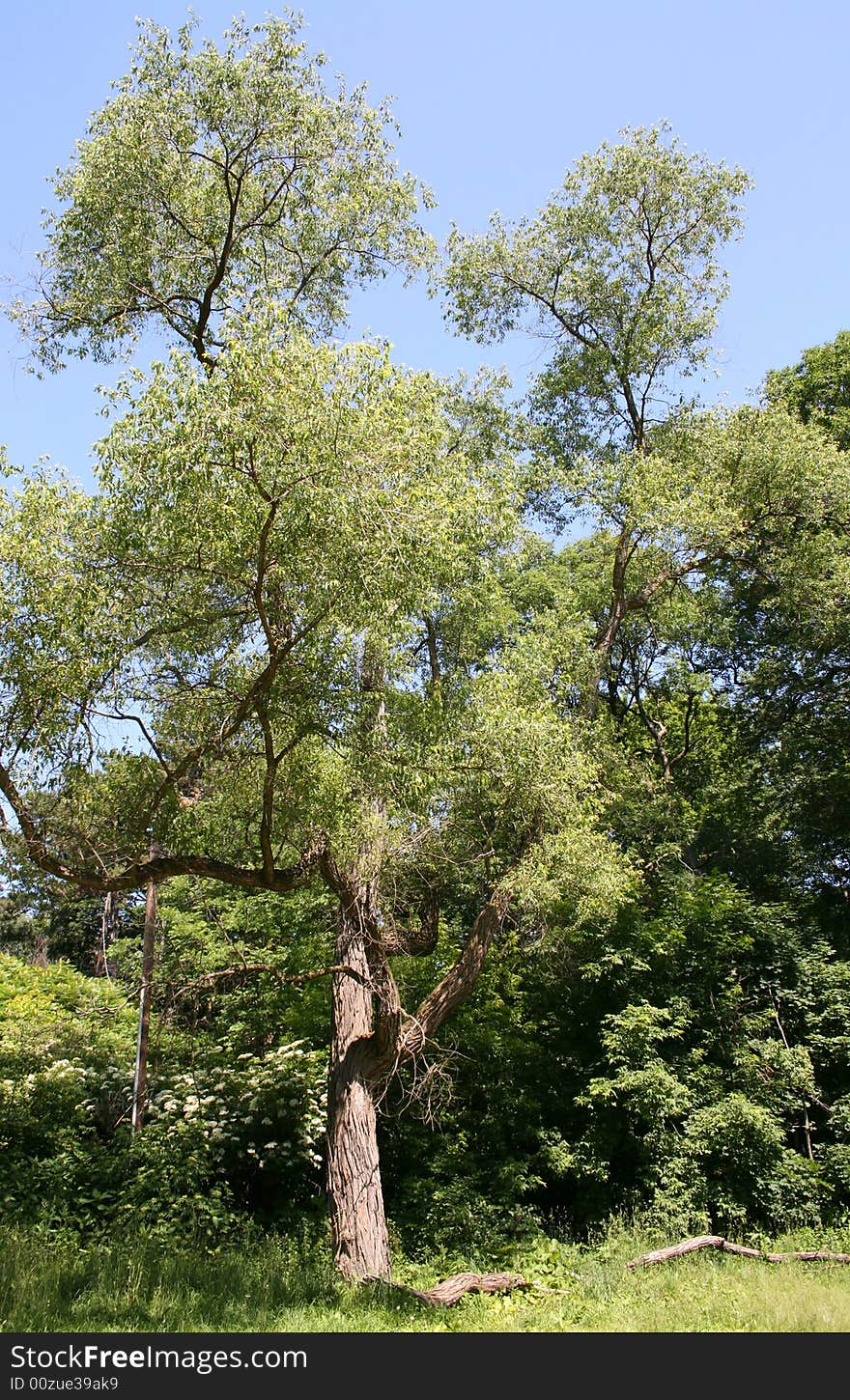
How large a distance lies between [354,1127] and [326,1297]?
2219mm

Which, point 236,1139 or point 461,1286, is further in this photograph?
point 236,1139

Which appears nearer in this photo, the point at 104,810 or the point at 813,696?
the point at 104,810

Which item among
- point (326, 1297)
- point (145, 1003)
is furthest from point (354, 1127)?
point (145, 1003)

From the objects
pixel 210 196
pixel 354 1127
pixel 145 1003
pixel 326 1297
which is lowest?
pixel 326 1297

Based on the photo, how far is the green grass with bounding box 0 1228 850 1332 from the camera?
656 cm

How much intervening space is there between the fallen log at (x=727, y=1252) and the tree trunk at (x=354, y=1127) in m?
2.61

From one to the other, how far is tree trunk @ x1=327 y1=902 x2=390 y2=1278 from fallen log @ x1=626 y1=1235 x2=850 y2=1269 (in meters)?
2.61

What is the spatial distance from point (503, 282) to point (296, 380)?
381 inches

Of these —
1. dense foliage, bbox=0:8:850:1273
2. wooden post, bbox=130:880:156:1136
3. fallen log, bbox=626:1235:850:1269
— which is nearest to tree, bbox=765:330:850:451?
dense foliage, bbox=0:8:850:1273

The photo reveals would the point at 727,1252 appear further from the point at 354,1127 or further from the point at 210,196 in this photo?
the point at 210,196

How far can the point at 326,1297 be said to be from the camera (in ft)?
24.9

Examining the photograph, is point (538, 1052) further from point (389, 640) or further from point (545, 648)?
point (389, 640)

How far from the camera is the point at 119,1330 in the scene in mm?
5914

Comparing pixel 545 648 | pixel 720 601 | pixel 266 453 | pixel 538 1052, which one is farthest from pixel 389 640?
pixel 720 601
